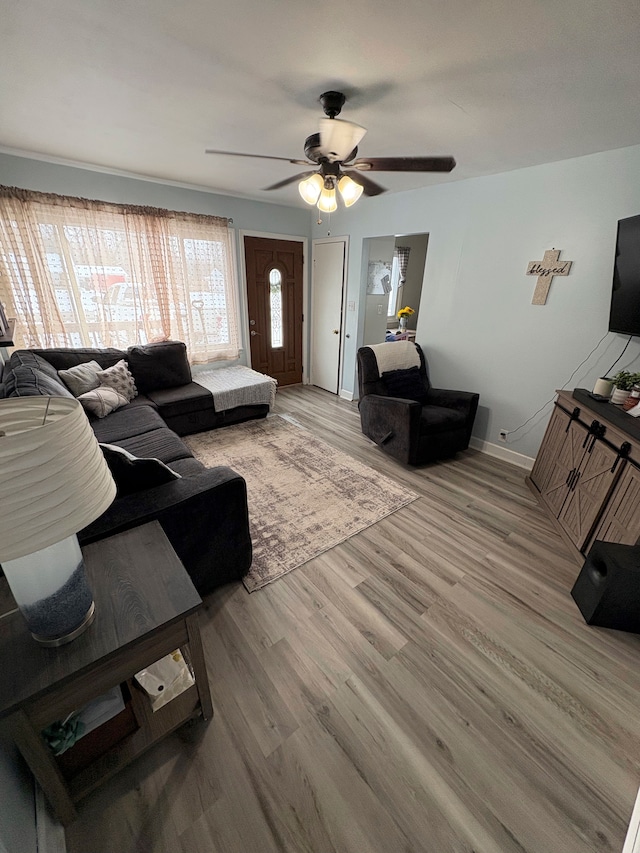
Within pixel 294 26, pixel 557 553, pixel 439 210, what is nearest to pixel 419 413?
pixel 557 553

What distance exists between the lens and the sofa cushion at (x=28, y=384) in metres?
1.96

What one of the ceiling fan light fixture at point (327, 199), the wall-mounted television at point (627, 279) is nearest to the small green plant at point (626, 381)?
the wall-mounted television at point (627, 279)

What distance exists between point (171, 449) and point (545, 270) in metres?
3.31

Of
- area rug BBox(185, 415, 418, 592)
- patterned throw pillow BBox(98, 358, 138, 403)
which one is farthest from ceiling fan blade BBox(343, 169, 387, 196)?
patterned throw pillow BBox(98, 358, 138, 403)

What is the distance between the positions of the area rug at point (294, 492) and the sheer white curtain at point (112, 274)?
4.82 feet

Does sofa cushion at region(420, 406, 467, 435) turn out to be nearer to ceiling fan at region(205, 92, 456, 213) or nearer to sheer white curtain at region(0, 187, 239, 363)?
ceiling fan at region(205, 92, 456, 213)

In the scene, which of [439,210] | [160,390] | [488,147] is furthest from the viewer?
[160,390]

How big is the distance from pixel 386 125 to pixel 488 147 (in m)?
0.83

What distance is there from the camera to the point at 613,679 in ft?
4.73

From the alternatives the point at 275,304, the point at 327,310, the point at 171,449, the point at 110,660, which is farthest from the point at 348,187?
the point at 275,304

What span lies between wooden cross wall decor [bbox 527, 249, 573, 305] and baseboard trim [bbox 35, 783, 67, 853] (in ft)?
12.9

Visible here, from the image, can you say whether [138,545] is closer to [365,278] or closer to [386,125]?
[386,125]

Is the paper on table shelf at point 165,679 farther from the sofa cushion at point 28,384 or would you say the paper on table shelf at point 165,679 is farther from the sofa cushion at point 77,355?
the sofa cushion at point 77,355

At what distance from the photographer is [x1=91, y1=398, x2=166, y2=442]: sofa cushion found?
2.60 m
